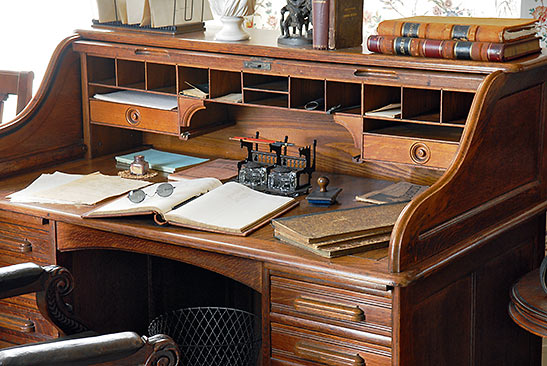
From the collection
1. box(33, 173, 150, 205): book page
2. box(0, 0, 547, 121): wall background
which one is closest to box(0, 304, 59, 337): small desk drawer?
box(33, 173, 150, 205): book page

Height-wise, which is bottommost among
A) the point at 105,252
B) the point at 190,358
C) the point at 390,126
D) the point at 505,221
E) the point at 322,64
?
the point at 190,358

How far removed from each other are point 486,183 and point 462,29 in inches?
17.6

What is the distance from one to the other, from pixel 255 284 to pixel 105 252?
34.0 inches

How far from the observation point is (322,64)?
2.68 m

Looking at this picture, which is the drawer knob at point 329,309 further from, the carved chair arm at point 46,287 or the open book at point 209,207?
the carved chair arm at point 46,287

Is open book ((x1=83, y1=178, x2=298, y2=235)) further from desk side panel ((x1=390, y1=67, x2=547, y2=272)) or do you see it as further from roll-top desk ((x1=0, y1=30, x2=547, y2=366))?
desk side panel ((x1=390, y1=67, x2=547, y2=272))

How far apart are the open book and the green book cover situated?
0.39 meters

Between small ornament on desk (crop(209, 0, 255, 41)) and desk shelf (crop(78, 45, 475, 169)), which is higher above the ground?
small ornament on desk (crop(209, 0, 255, 41))

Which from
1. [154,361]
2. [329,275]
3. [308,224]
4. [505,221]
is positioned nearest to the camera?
[154,361]

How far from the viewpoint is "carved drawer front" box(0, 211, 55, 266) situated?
2.82m

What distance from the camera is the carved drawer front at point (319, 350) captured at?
2.25 m

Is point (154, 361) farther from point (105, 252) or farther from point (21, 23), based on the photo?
point (21, 23)

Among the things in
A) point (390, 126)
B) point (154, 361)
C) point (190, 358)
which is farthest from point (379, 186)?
point (154, 361)

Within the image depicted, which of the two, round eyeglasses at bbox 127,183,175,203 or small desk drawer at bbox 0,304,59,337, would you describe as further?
small desk drawer at bbox 0,304,59,337
